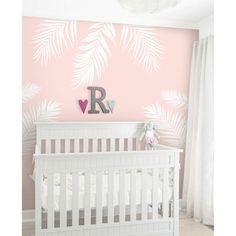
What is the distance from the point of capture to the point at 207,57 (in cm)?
336

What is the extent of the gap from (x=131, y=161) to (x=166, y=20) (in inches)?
74.9

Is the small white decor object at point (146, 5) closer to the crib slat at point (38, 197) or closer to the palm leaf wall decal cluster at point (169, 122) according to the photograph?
the crib slat at point (38, 197)

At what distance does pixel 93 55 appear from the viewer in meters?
3.52

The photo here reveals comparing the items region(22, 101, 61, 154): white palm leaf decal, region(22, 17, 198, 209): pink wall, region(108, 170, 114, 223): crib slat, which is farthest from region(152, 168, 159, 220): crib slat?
region(22, 101, 61, 154): white palm leaf decal

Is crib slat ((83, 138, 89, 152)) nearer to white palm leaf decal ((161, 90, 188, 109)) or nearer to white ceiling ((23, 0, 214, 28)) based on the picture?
white palm leaf decal ((161, 90, 188, 109))

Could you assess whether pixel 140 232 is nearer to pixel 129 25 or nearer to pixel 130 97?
pixel 130 97

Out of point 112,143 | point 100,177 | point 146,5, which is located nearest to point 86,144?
point 112,143

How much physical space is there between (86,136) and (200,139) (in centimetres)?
119

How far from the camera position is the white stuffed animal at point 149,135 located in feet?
11.3

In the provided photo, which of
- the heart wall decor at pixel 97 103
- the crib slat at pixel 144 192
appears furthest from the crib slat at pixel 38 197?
the heart wall decor at pixel 97 103

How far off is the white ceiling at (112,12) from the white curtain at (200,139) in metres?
0.29

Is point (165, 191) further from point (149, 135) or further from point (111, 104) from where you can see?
point (111, 104)
